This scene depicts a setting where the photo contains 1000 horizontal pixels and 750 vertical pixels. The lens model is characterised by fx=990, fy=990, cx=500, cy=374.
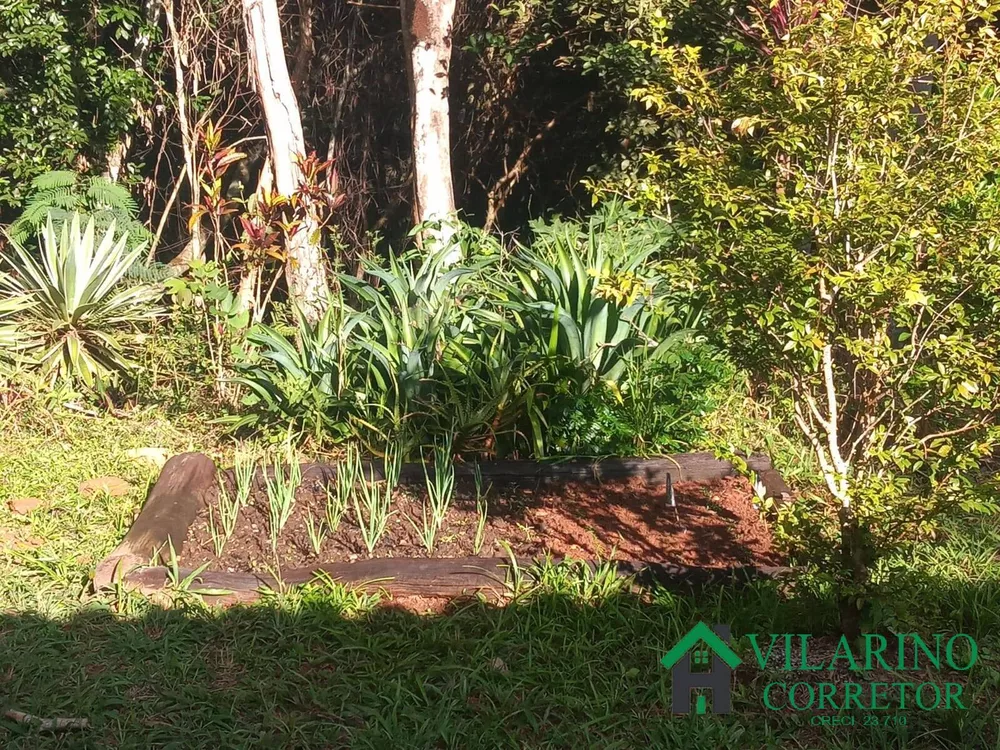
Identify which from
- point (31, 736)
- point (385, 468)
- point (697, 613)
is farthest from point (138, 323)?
point (697, 613)

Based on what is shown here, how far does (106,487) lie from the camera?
476 centimetres

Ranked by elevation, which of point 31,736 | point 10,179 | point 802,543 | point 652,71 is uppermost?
point 652,71

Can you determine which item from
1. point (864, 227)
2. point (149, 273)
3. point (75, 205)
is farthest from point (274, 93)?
point (864, 227)

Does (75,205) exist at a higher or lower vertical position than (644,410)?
higher

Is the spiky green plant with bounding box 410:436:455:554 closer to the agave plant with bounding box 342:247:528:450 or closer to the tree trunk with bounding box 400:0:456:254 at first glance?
the agave plant with bounding box 342:247:528:450

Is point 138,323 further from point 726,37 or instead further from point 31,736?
point 726,37

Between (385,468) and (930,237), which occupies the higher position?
(930,237)

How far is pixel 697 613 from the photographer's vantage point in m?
3.38

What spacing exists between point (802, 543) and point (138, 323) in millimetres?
4923

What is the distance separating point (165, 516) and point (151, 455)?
1.24 meters

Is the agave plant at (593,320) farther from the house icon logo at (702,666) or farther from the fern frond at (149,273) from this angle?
the fern frond at (149,273)

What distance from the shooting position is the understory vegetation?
9.52 ft

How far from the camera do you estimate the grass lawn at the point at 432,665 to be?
2.79 m

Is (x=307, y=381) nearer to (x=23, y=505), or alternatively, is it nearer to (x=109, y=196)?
(x=23, y=505)
